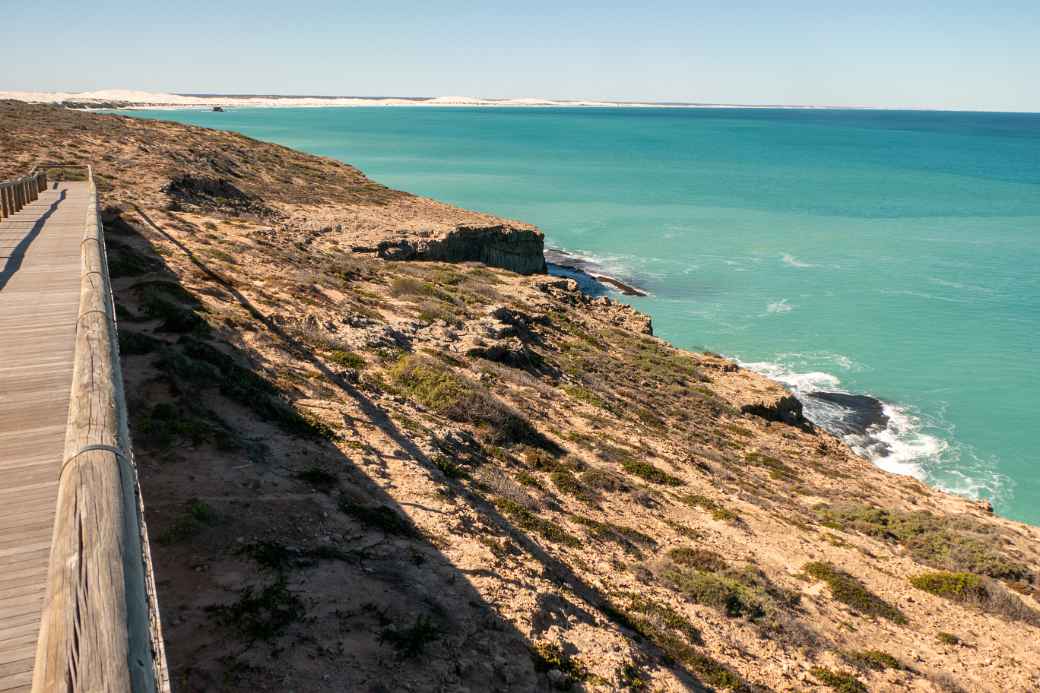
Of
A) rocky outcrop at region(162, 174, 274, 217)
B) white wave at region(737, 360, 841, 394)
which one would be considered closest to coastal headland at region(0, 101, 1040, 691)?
rocky outcrop at region(162, 174, 274, 217)

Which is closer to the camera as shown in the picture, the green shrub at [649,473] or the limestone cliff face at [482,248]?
the green shrub at [649,473]

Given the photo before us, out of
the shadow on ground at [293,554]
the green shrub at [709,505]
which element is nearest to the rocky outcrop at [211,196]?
the shadow on ground at [293,554]

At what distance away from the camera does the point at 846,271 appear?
6044cm

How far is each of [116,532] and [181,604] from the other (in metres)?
5.23

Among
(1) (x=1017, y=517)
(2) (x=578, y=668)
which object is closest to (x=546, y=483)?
(2) (x=578, y=668)

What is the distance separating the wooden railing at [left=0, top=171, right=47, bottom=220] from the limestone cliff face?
52.7 ft

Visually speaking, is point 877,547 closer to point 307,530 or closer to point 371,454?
point 371,454

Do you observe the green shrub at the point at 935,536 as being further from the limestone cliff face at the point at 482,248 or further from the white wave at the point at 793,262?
the white wave at the point at 793,262

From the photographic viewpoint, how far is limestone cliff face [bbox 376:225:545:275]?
3797 centimetres

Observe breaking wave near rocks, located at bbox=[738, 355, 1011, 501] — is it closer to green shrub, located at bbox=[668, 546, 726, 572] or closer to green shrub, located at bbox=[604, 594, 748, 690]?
green shrub, located at bbox=[668, 546, 726, 572]

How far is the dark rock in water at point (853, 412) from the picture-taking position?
32.1 metres

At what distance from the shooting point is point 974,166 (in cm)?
13988

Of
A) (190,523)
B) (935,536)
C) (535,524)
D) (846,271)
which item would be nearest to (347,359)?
(535,524)

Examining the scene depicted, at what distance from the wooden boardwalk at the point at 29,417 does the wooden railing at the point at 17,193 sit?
5.27 metres
